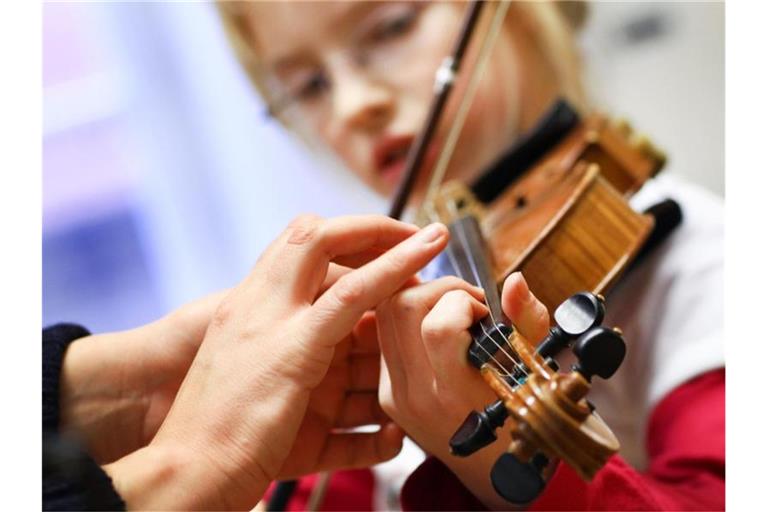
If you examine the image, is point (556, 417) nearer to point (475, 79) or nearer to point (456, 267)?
point (456, 267)

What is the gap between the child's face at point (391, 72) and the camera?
3.03ft

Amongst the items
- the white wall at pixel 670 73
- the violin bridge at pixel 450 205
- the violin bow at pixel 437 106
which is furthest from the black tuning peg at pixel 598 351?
the white wall at pixel 670 73

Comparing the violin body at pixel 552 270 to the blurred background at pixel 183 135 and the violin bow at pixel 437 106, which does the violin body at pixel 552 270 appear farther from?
the blurred background at pixel 183 135

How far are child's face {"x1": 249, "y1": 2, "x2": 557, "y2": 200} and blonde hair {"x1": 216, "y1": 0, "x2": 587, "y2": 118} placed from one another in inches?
1.9

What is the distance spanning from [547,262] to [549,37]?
2.05 feet

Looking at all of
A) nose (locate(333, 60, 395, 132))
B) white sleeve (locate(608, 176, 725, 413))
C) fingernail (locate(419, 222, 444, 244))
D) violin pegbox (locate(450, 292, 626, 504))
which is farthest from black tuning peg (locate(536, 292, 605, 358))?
nose (locate(333, 60, 395, 132))

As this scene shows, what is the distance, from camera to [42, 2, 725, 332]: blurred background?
1.27 m

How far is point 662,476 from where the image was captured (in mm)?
585

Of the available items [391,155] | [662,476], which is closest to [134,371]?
[662,476]

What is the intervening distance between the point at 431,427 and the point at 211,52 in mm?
1298

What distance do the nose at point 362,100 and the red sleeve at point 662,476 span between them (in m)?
0.47

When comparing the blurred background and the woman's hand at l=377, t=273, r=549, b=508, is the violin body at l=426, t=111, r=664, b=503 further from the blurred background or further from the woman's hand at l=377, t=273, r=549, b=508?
the blurred background

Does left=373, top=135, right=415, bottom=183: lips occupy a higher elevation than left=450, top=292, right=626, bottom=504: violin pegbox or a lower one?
higher
